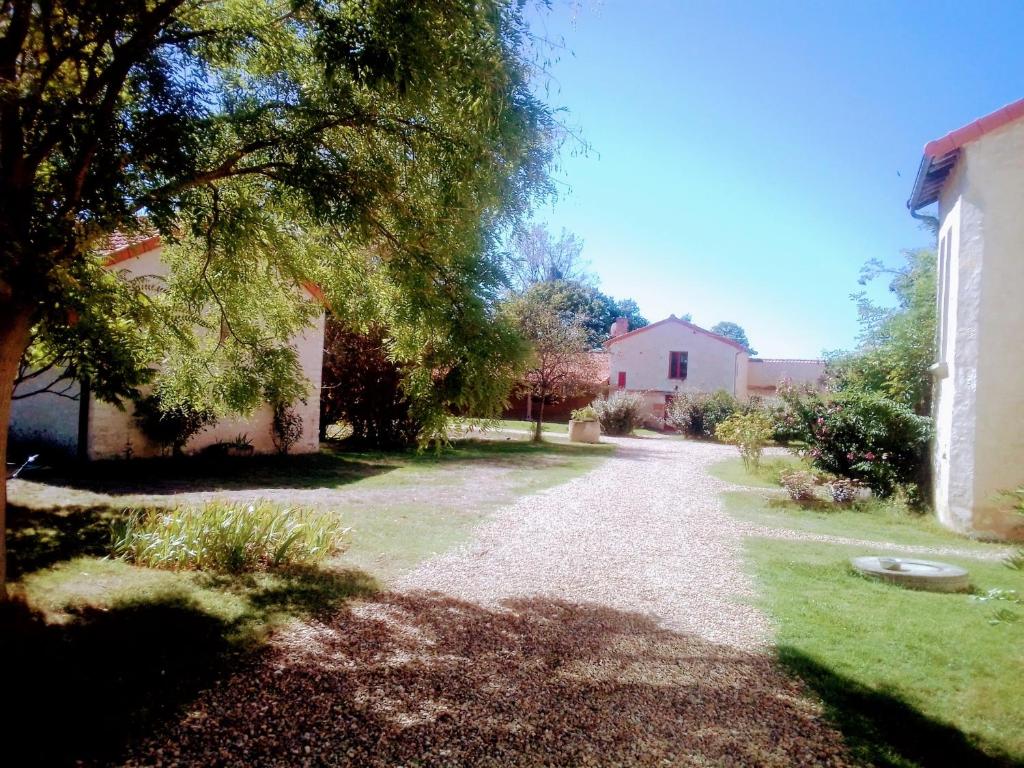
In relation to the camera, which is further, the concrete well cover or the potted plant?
the potted plant

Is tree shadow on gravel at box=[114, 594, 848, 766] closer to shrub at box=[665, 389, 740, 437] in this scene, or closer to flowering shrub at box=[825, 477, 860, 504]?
flowering shrub at box=[825, 477, 860, 504]

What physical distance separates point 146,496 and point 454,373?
662 centimetres

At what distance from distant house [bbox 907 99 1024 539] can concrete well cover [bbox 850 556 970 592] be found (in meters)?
3.13

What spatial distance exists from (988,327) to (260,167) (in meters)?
9.90

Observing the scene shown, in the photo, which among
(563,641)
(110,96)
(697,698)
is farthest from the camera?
(563,641)

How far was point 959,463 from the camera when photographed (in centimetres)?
959

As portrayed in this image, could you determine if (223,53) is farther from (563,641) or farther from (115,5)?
(563,641)

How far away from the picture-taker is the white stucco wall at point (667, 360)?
124 feet

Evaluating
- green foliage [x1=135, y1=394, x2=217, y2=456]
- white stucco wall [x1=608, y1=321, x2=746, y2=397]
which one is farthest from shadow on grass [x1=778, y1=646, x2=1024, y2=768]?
white stucco wall [x1=608, y1=321, x2=746, y2=397]

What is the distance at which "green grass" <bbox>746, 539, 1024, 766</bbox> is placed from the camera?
3600 millimetres

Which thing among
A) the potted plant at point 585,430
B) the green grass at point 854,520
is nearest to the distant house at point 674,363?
the potted plant at point 585,430

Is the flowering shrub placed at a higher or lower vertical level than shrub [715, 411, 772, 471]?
lower

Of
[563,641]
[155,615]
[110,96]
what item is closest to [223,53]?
[110,96]

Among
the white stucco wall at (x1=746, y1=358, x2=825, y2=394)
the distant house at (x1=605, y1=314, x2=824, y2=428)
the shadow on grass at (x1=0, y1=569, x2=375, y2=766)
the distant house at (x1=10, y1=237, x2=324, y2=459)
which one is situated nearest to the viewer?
the shadow on grass at (x1=0, y1=569, x2=375, y2=766)
